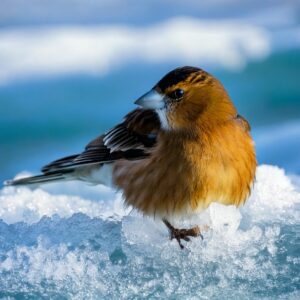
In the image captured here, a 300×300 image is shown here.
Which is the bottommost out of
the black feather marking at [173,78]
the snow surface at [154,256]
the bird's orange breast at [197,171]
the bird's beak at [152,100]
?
the snow surface at [154,256]

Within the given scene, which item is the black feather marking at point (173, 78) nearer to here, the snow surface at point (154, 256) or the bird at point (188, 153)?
the bird at point (188, 153)

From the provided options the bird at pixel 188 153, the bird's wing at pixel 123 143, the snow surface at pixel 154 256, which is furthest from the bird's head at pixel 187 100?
the snow surface at pixel 154 256

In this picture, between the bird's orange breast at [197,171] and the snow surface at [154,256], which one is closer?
the snow surface at [154,256]

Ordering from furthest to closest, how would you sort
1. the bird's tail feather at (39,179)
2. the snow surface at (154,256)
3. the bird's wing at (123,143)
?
the bird's tail feather at (39,179), the bird's wing at (123,143), the snow surface at (154,256)

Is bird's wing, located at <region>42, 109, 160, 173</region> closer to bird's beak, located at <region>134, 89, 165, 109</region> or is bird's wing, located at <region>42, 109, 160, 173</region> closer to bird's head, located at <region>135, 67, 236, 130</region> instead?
bird's head, located at <region>135, 67, 236, 130</region>

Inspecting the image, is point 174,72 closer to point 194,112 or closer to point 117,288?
point 194,112

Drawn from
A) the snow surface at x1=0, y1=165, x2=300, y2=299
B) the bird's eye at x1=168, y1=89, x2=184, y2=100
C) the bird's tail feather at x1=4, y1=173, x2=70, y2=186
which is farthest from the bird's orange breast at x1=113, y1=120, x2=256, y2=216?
the bird's tail feather at x1=4, y1=173, x2=70, y2=186

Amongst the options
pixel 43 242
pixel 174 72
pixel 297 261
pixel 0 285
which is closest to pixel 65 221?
pixel 43 242
